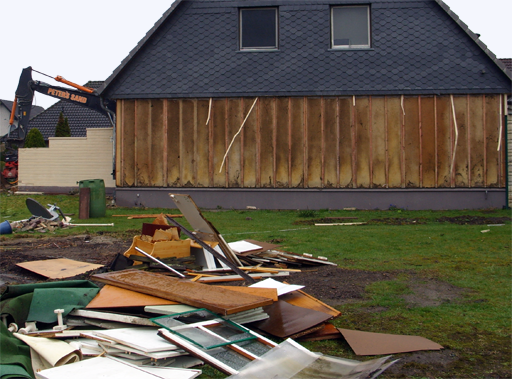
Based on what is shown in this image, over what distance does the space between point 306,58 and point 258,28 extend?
2003mm

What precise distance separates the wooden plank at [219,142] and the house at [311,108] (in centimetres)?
3

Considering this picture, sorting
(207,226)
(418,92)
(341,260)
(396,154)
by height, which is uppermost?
(418,92)

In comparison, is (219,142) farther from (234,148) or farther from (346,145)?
(346,145)

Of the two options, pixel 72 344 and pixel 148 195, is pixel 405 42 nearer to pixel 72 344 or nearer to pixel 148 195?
pixel 148 195

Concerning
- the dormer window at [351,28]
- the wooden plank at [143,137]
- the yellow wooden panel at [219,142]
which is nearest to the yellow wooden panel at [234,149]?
the yellow wooden panel at [219,142]

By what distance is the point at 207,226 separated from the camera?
284 inches

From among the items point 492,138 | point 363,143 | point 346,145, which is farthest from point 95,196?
point 492,138

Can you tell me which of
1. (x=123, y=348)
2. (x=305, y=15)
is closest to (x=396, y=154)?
(x=305, y=15)

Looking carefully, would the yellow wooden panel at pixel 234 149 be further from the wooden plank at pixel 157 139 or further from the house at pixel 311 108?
the wooden plank at pixel 157 139

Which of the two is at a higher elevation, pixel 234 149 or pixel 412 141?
pixel 412 141

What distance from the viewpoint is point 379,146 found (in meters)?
16.3

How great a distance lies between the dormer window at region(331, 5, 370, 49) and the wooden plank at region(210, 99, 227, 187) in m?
4.35

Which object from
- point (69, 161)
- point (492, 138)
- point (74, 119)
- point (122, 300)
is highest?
point (74, 119)

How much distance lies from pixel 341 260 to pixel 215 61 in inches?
429
